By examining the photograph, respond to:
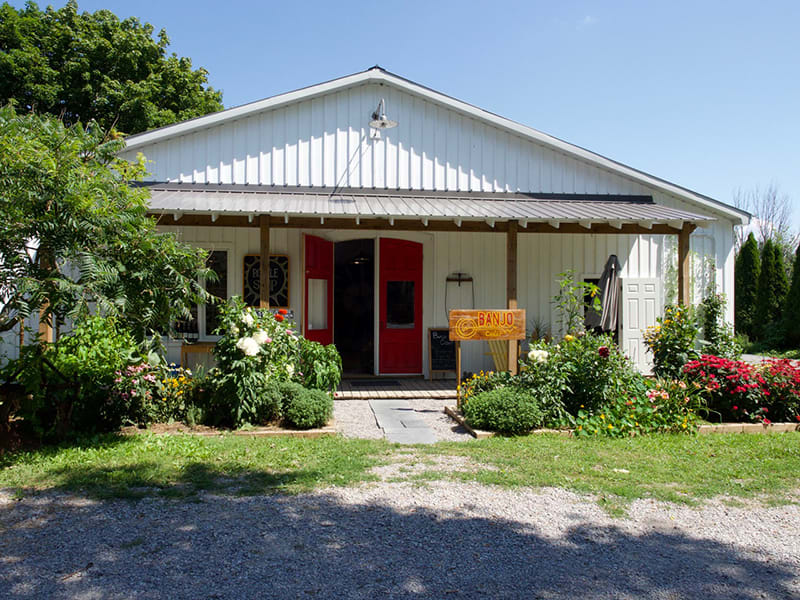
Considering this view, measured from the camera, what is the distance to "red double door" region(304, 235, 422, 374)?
35.6ft

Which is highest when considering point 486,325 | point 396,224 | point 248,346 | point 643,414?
point 396,224

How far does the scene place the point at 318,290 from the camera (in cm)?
1076

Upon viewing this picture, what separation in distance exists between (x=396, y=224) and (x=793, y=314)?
17.1 meters

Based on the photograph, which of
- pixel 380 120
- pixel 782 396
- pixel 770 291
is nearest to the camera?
pixel 782 396

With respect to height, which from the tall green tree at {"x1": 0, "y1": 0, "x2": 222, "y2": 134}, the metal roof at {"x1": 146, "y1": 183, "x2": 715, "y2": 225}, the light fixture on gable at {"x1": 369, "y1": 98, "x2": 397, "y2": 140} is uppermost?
the tall green tree at {"x1": 0, "y1": 0, "x2": 222, "y2": 134}

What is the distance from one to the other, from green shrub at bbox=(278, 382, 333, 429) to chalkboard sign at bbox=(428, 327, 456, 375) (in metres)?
4.08

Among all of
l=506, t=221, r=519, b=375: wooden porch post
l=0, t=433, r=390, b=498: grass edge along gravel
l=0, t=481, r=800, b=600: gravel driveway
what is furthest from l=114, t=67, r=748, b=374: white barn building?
l=0, t=481, r=800, b=600: gravel driveway

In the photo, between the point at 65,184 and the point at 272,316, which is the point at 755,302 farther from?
the point at 65,184

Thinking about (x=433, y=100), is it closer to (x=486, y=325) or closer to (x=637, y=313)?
(x=486, y=325)

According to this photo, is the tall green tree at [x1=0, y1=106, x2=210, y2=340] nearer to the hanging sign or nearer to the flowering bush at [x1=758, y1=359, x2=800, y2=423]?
the hanging sign

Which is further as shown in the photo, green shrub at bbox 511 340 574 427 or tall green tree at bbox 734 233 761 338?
tall green tree at bbox 734 233 761 338

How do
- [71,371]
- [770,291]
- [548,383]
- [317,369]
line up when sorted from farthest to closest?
[770,291]
[317,369]
[548,383]
[71,371]

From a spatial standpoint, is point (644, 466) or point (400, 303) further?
point (400, 303)

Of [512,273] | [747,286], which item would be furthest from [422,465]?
[747,286]
